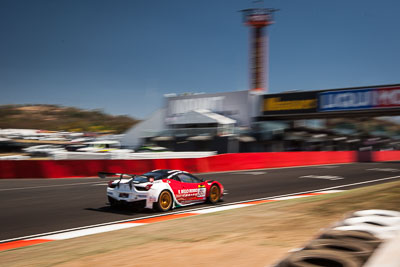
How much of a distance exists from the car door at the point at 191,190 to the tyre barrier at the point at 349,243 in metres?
6.31

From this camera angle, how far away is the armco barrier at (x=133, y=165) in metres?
20.3

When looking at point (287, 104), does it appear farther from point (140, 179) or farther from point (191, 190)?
point (140, 179)

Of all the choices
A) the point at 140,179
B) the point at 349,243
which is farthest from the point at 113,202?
the point at 349,243

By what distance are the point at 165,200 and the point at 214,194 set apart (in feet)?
6.34

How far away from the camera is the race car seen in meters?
9.88

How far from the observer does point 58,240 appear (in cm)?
695

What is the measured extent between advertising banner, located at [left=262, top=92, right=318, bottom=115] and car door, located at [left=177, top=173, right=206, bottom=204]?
29.2 metres

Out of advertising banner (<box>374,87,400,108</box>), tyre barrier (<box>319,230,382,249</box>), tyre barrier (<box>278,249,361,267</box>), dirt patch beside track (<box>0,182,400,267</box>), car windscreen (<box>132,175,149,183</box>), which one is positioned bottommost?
dirt patch beside track (<box>0,182,400,267</box>)

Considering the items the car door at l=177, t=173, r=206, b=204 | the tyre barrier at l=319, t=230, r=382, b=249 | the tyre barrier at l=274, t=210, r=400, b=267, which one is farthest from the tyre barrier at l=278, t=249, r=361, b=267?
the car door at l=177, t=173, r=206, b=204

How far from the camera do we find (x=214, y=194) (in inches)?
464

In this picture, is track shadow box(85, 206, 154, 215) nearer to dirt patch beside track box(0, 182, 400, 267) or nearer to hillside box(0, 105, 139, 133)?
dirt patch beside track box(0, 182, 400, 267)

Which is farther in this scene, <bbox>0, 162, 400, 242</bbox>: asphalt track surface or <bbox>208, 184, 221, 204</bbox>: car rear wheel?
<bbox>208, 184, 221, 204</bbox>: car rear wheel

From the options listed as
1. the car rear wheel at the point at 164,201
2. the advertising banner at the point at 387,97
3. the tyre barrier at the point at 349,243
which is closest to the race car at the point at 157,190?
the car rear wheel at the point at 164,201

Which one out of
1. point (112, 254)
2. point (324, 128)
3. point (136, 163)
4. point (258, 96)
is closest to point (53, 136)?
point (258, 96)
